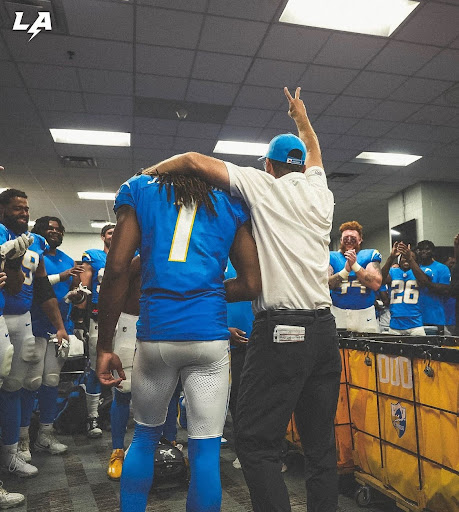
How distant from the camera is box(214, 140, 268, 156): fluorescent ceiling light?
7523 mm

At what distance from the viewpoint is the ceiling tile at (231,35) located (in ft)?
14.0

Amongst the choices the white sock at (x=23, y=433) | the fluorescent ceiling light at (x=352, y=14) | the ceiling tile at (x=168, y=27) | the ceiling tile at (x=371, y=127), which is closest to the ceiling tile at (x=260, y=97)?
the ceiling tile at (x=168, y=27)

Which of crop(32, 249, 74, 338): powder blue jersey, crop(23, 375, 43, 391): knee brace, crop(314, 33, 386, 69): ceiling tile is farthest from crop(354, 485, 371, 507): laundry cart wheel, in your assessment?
crop(314, 33, 386, 69): ceiling tile

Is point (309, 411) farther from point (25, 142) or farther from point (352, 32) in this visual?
point (25, 142)

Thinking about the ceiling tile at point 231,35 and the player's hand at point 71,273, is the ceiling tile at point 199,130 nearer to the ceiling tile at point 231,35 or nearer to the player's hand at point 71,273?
the ceiling tile at point 231,35

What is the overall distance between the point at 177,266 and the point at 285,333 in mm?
418

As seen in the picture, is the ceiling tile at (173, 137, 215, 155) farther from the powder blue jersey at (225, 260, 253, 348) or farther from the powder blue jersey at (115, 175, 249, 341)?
the powder blue jersey at (115, 175, 249, 341)

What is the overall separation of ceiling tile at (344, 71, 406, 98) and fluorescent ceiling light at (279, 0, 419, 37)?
0.85m

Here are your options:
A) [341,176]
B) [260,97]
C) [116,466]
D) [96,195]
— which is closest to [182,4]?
[260,97]

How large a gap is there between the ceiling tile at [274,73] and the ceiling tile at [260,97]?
138 millimetres

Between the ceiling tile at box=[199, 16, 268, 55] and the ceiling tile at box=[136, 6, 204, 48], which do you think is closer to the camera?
the ceiling tile at box=[136, 6, 204, 48]

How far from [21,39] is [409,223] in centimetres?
850

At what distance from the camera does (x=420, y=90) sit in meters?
5.62

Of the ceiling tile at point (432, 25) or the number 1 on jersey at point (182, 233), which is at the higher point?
the ceiling tile at point (432, 25)
